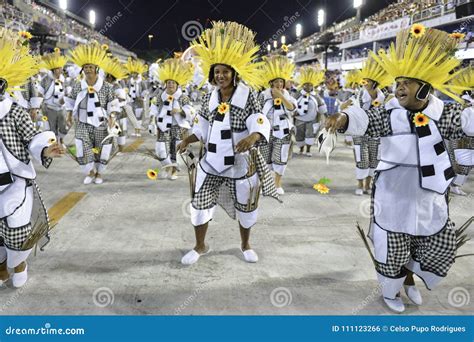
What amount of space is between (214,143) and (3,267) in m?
1.88

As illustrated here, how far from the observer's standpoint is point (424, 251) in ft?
9.14

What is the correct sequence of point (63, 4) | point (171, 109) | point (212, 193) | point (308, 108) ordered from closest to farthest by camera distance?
point (212, 193) → point (171, 109) → point (308, 108) → point (63, 4)

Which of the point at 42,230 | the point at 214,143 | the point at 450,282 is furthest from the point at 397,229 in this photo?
the point at 42,230

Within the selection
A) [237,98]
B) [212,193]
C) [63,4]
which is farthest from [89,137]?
[63,4]

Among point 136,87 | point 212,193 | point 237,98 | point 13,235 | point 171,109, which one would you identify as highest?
point 136,87

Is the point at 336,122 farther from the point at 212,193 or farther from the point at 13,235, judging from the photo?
the point at 13,235

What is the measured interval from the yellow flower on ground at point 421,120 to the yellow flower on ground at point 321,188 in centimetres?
360

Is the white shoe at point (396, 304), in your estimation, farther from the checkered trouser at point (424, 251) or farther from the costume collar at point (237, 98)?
the costume collar at point (237, 98)

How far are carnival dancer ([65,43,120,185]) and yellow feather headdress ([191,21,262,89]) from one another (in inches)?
115

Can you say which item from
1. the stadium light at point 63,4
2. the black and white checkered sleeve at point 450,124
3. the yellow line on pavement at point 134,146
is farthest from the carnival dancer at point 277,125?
the stadium light at point 63,4

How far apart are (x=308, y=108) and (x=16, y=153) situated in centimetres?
690

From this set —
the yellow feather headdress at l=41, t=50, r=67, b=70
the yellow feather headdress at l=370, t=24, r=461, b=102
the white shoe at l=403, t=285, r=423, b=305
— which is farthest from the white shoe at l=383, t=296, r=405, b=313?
the yellow feather headdress at l=41, t=50, r=67, b=70

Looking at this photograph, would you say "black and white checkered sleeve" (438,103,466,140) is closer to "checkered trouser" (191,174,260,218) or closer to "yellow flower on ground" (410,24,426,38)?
"yellow flower on ground" (410,24,426,38)

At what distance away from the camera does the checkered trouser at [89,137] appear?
601 centimetres
